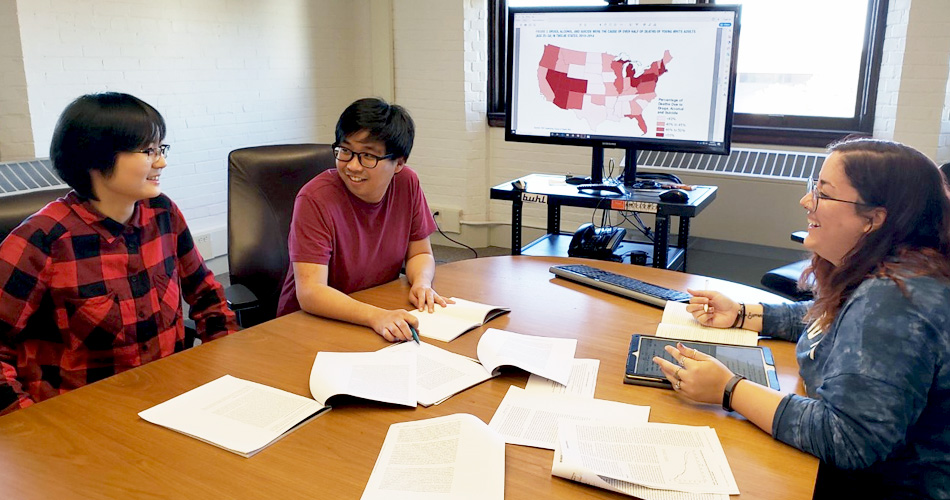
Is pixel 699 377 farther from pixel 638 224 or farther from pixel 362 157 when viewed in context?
pixel 638 224

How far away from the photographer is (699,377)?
49.4 inches

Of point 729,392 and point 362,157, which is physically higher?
point 362,157

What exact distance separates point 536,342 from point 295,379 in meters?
0.50

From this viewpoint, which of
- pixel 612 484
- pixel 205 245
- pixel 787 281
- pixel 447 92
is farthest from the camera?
pixel 447 92

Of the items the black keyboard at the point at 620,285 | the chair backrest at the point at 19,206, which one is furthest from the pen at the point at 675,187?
the chair backrest at the point at 19,206

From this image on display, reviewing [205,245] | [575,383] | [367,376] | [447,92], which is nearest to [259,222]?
[367,376]

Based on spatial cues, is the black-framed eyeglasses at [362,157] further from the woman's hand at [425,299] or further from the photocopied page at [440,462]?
the photocopied page at [440,462]

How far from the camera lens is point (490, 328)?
63.6 inches

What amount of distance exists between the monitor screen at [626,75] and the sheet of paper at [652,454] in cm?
183

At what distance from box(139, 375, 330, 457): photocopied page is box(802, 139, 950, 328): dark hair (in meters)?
0.96

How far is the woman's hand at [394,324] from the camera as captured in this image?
61.1 inches

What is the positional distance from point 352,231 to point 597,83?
54.4 inches

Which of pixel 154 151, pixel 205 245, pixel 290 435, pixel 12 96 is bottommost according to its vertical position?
pixel 205 245

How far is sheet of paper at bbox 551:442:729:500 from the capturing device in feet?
3.28
